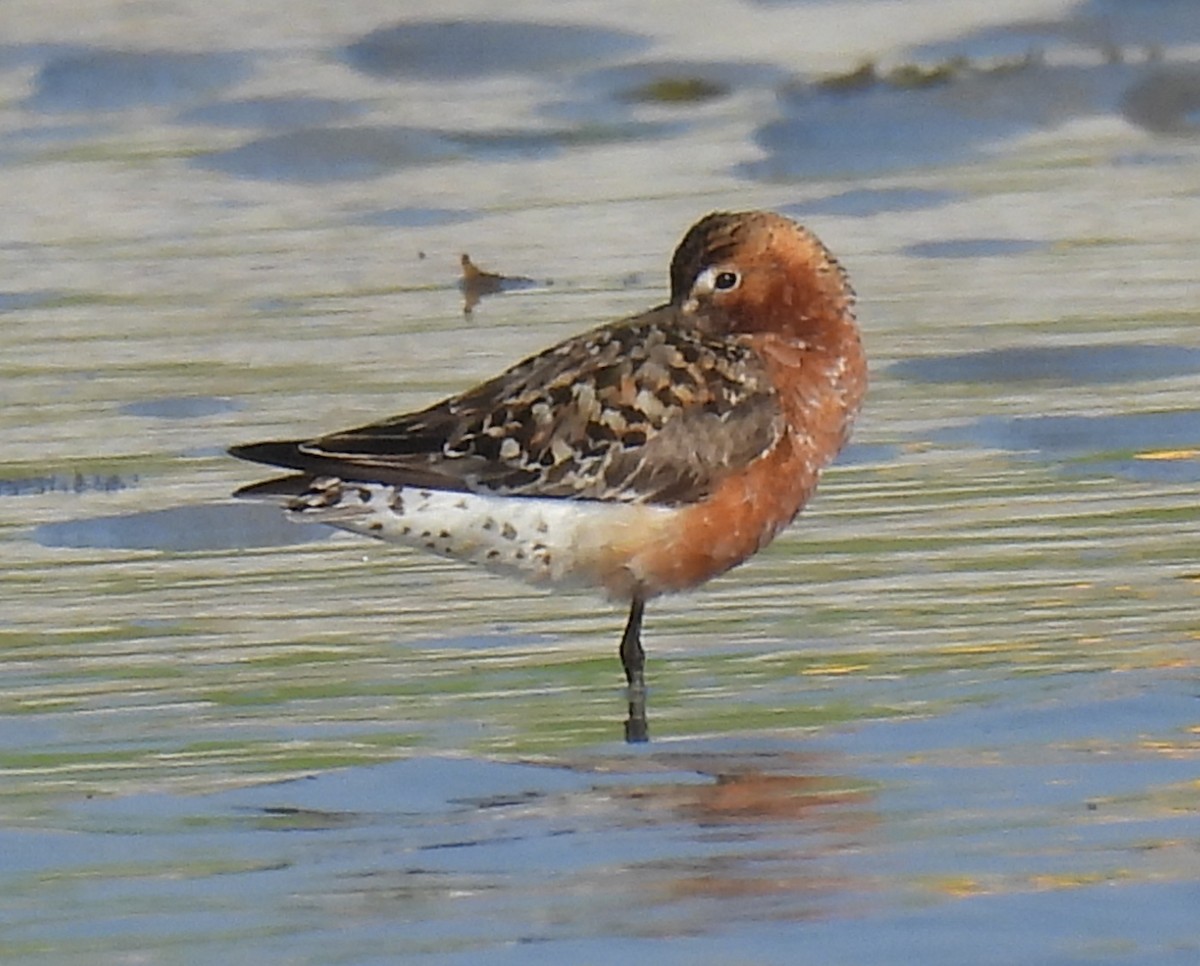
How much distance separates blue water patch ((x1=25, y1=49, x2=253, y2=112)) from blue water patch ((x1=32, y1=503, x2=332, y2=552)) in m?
6.53

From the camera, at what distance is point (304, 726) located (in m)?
8.14

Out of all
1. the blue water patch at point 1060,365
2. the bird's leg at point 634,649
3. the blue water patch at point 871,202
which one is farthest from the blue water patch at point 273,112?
the bird's leg at point 634,649

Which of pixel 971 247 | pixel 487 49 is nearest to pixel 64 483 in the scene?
pixel 971 247

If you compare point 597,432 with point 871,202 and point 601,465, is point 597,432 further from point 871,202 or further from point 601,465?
point 871,202

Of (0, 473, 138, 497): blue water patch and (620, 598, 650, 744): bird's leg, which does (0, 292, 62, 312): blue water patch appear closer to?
(0, 473, 138, 497): blue water patch

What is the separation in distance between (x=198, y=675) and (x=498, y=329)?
4.14 metres

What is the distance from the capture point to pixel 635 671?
28.2ft

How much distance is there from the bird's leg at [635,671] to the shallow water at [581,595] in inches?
2.0

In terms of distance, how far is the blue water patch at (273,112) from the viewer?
16.3 meters

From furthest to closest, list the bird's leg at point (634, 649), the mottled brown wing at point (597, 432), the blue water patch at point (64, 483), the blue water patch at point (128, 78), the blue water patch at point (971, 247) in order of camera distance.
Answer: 1. the blue water patch at point (128, 78)
2. the blue water patch at point (971, 247)
3. the blue water patch at point (64, 483)
4. the mottled brown wing at point (597, 432)
5. the bird's leg at point (634, 649)

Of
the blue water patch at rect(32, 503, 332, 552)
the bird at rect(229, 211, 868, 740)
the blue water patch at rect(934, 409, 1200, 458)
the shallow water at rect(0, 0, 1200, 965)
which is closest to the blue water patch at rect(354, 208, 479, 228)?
the shallow water at rect(0, 0, 1200, 965)

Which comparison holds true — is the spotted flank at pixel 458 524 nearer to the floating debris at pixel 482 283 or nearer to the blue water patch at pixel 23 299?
the floating debris at pixel 482 283

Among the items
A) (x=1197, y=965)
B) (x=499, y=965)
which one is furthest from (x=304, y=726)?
(x=1197, y=965)

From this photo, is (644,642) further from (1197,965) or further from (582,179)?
(582,179)
